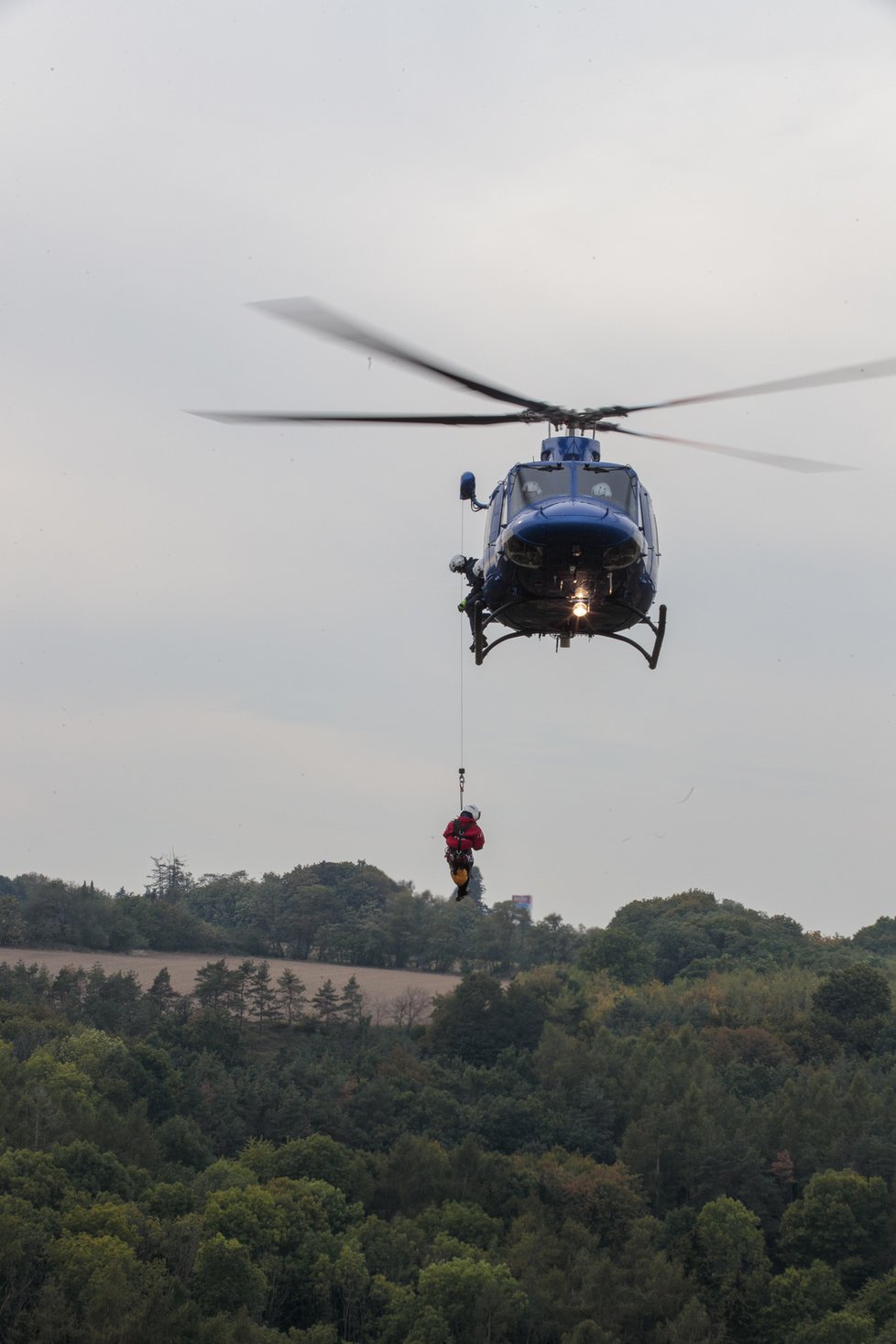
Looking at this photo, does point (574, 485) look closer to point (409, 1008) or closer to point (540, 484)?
point (540, 484)

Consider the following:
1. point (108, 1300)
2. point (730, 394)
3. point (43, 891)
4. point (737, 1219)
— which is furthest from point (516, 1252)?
point (43, 891)

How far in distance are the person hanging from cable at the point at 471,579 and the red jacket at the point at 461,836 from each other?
364 centimetres

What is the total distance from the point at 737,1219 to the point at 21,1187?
3460cm

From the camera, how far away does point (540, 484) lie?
28906mm

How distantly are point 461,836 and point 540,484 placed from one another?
7.52m

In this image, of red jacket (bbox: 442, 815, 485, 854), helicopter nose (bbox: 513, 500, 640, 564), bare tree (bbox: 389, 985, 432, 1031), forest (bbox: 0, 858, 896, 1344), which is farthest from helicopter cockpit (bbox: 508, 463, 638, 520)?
bare tree (bbox: 389, 985, 432, 1031)

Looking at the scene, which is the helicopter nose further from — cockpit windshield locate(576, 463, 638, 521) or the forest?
the forest

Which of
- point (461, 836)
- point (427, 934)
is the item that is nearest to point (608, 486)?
point (461, 836)

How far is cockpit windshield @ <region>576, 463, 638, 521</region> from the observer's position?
94.2ft

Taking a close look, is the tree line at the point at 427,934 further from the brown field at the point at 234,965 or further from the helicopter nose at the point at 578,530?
the helicopter nose at the point at 578,530

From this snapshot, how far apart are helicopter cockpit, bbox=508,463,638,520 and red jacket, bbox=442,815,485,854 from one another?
22.1ft

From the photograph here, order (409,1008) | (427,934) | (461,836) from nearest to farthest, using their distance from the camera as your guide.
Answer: (461,836) < (409,1008) < (427,934)

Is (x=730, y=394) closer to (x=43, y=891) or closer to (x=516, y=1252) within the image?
(x=516, y=1252)

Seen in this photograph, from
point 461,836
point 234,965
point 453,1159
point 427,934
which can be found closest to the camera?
point 461,836
